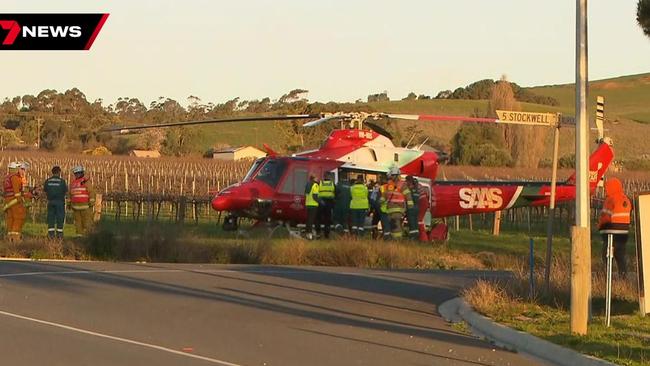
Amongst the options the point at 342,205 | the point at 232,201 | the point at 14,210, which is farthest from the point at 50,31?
the point at 342,205

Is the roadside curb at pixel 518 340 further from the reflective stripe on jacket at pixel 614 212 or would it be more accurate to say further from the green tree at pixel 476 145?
the green tree at pixel 476 145

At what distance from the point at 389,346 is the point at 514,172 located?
56.5 metres

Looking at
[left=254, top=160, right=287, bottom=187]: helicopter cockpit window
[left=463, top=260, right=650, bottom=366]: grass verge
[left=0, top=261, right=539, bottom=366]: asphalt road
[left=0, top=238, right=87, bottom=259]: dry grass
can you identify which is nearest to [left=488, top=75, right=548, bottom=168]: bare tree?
[left=254, top=160, right=287, bottom=187]: helicopter cockpit window

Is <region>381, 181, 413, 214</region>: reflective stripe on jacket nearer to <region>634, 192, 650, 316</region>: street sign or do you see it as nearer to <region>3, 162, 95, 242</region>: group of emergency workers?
<region>3, 162, 95, 242</region>: group of emergency workers

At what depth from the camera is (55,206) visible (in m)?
27.8

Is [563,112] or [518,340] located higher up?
[563,112]

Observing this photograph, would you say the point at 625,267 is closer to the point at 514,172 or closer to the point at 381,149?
the point at 381,149

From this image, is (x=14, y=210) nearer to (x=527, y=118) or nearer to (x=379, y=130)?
(x=379, y=130)

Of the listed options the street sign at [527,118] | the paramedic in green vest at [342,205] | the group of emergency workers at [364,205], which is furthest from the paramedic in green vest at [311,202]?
the street sign at [527,118]

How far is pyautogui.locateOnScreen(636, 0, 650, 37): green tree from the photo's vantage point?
55.3 ft

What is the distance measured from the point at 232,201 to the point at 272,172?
1380mm

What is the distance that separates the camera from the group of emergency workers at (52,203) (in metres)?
27.6

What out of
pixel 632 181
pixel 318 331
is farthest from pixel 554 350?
pixel 632 181

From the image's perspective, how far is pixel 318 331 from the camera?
13586 millimetres
